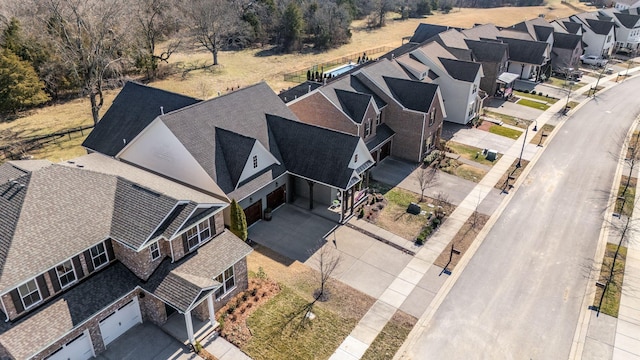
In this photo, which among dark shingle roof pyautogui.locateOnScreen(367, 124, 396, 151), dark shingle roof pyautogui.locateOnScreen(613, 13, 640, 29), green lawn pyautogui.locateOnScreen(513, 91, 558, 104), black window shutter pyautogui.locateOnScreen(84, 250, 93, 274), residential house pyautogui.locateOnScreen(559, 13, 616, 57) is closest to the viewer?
black window shutter pyautogui.locateOnScreen(84, 250, 93, 274)

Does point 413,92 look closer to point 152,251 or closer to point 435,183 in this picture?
point 435,183

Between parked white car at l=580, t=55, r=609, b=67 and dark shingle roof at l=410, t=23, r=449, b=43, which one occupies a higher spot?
dark shingle roof at l=410, t=23, r=449, b=43

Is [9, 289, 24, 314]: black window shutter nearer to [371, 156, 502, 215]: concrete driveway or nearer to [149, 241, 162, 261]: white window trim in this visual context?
[149, 241, 162, 261]: white window trim

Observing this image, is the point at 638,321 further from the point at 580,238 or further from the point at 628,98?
the point at 628,98

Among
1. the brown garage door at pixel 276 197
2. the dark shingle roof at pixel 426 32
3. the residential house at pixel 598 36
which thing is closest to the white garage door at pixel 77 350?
the brown garage door at pixel 276 197

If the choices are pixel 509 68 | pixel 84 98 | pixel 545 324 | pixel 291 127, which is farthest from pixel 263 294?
pixel 509 68

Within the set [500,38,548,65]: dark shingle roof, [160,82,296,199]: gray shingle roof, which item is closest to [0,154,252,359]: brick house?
[160,82,296,199]: gray shingle roof
